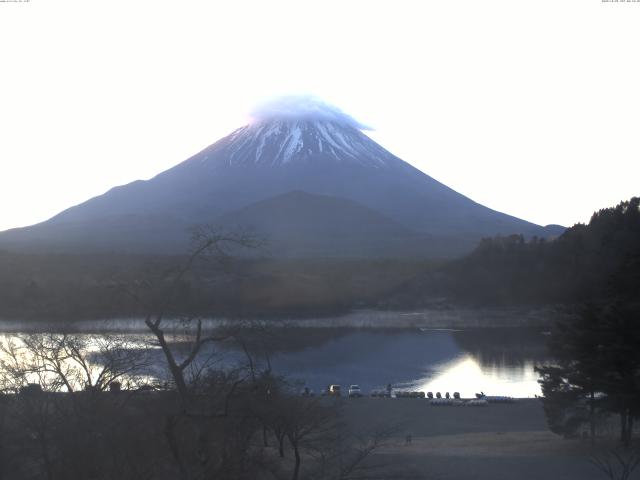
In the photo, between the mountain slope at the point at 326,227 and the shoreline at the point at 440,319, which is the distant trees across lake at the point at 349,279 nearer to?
the shoreline at the point at 440,319

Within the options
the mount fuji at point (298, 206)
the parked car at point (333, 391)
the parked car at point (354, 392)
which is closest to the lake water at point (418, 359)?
the parked car at point (333, 391)

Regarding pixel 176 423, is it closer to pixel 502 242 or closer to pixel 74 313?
pixel 74 313

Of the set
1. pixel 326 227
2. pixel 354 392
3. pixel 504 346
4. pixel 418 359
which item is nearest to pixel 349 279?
pixel 504 346

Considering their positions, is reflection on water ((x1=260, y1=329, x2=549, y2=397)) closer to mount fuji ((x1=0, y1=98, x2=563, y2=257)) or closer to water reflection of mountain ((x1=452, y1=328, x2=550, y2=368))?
water reflection of mountain ((x1=452, y1=328, x2=550, y2=368))

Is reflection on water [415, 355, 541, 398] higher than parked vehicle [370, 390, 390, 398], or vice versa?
parked vehicle [370, 390, 390, 398]

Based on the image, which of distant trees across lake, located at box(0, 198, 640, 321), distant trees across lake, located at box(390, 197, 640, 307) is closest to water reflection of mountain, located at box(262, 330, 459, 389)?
distant trees across lake, located at box(0, 198, 640, 321)

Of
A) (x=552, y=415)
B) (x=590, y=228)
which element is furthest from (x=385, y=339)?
(x=552, y=415)
